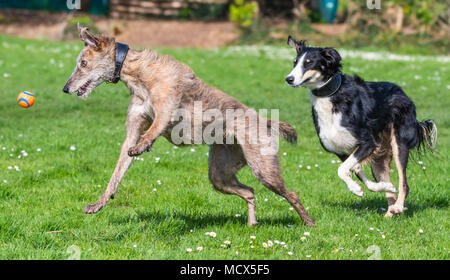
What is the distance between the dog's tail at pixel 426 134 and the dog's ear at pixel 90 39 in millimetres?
3540

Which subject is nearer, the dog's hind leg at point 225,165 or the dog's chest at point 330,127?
the dog's hind leg at point 225,165

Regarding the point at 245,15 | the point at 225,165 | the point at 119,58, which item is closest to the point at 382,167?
the point at 225,165

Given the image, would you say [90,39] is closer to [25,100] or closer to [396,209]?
[25,100]

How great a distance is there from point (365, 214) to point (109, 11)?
86.1 feet

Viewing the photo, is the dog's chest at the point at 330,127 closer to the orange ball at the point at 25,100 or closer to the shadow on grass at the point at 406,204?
the shadow on grass at the point at 406,204

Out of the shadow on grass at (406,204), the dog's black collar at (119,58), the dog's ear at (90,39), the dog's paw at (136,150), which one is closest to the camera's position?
the dog's paw at (136,150)

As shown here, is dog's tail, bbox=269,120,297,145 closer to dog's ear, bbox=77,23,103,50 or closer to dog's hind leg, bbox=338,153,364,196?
dog's hind leg, bbox=338,153,364,196

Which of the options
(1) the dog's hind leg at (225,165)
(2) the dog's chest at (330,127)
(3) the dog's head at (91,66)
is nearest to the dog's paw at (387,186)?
(2) the dog's chest at (330,127)

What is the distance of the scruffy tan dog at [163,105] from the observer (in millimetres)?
5340

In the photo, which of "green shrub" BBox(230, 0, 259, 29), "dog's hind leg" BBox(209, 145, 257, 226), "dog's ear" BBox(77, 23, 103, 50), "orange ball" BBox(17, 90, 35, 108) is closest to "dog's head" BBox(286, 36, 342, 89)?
"dog's hind leg" BBox(209, 145, 257, 226)

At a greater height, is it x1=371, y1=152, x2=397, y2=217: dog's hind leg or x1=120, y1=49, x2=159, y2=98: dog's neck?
x1=120, y1=49, x2=159, y2=98: dog's neck

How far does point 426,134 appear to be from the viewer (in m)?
6.57

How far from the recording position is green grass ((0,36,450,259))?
201 inches
